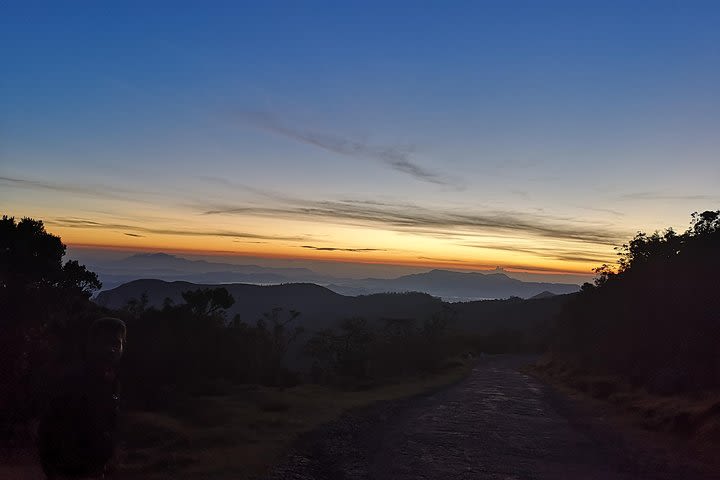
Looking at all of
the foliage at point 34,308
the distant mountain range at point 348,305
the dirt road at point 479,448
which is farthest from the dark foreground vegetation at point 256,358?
the distant mountain range at point 348,305

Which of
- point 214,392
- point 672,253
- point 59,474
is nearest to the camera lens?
point 59,474

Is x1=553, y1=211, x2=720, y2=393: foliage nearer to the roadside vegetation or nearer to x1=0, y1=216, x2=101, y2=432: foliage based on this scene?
the roadside vegetation

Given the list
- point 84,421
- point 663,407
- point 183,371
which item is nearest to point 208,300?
point 183,371

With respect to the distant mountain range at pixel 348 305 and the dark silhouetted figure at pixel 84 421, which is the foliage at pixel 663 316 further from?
the distant mountain range at pixel 348 305

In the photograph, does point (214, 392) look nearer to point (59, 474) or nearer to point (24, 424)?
point (24, 424)

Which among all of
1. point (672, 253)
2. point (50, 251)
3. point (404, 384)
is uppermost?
point (672, 253)

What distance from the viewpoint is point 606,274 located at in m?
49.8

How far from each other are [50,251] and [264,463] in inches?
669

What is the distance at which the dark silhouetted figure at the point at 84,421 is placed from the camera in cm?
604

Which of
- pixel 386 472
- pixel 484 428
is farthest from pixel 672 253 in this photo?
pixel 386 472

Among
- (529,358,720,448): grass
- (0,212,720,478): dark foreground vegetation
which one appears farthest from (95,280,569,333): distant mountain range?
(529,358,720,448): grass

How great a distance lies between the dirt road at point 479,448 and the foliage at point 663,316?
20.0 ft

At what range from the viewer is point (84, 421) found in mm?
6125

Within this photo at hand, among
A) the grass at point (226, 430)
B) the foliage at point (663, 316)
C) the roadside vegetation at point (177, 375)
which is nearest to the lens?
the grass at point (226, 430)
